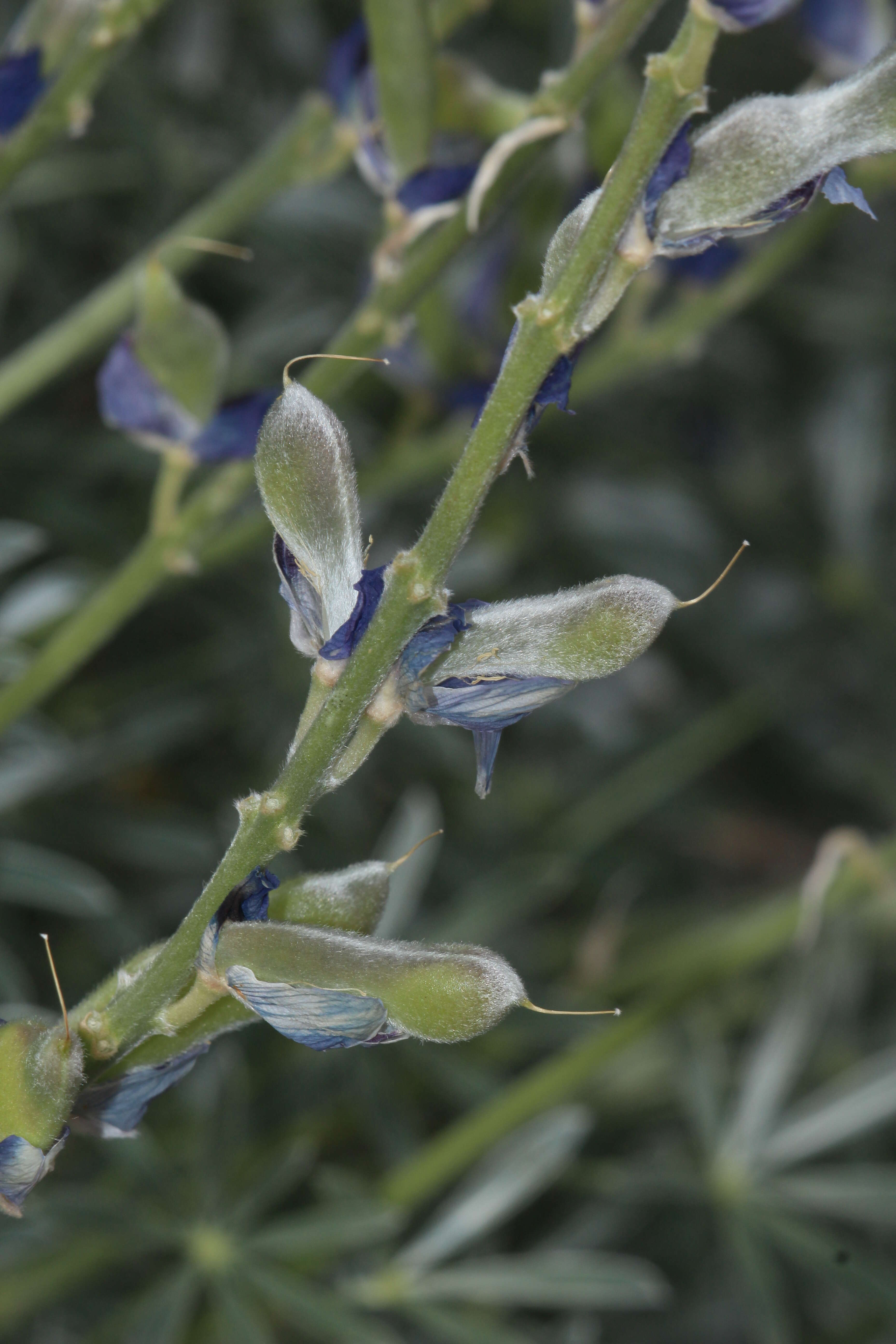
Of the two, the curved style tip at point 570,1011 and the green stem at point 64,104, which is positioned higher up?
the green stem at point 64,104

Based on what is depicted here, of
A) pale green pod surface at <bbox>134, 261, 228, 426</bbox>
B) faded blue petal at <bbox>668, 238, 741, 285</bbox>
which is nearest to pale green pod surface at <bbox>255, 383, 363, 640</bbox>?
pale green pod surface at <bbox>134, 261, 228, 426</bbox>

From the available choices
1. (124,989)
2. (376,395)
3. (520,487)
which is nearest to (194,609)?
(376,395)

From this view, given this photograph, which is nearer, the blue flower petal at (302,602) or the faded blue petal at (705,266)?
the blue flower petal at (302,602)

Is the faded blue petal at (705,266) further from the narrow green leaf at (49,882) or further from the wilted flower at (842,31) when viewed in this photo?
the narrow green leaf at (49,882)

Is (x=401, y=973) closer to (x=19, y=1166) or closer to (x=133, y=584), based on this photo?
(x=19, y=1166)

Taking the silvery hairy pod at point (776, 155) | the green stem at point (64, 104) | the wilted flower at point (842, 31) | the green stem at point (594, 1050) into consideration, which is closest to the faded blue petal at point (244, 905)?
the silvery hairy pod at point (776, 155)

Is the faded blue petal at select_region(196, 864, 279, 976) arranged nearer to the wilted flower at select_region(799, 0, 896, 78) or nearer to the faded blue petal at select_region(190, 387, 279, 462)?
the faded blue petal at select_region(190, 387, 279, 462)

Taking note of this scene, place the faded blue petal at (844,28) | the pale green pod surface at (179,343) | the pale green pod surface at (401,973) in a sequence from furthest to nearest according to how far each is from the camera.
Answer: the faded blue petal at (844,28), the pale green pod surface at (179,343), the pale green pod surface at (401,973)
